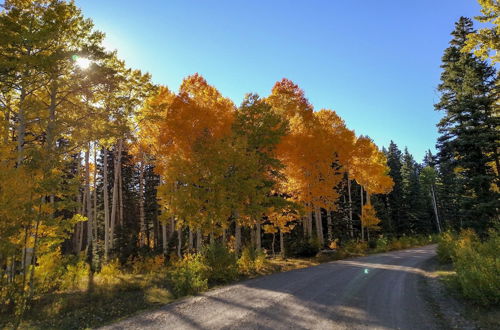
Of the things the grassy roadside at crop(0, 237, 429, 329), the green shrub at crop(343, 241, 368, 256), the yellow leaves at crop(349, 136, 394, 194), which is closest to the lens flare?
the grassy roadside at crop(0, 237, 429, 329)

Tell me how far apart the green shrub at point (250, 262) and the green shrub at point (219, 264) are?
3.14 ft

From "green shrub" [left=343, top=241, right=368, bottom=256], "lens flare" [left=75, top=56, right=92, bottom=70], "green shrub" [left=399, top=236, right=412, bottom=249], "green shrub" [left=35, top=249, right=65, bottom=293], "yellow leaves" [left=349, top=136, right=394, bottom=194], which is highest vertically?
"lens flare" [left=75, top=56, right=92, bottom=70]

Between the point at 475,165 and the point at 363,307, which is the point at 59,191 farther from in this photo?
the point at 475,165

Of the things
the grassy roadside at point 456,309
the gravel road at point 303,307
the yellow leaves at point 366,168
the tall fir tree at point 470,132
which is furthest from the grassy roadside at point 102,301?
the yellow leaves at point 366,168

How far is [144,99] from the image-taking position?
46.8 feet

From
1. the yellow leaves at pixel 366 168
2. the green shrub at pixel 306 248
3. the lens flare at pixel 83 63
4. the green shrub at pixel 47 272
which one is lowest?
the green shrub at pixel 306 248

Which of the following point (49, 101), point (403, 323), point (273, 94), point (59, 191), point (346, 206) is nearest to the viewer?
point (403, 323)

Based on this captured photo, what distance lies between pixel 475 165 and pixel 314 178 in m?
9.65

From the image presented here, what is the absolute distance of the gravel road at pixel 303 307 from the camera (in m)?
6.42

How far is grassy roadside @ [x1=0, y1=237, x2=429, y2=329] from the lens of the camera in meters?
7.95

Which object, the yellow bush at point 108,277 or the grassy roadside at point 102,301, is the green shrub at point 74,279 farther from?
the yellow bush at point 108,277

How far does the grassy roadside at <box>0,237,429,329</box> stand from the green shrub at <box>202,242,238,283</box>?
446 mm

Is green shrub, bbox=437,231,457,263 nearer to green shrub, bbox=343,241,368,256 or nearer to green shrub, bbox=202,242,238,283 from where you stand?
green shrub, bbox=343,241,368,256

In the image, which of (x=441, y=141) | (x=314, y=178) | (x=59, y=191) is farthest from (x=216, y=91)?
(x=441, y=141)
